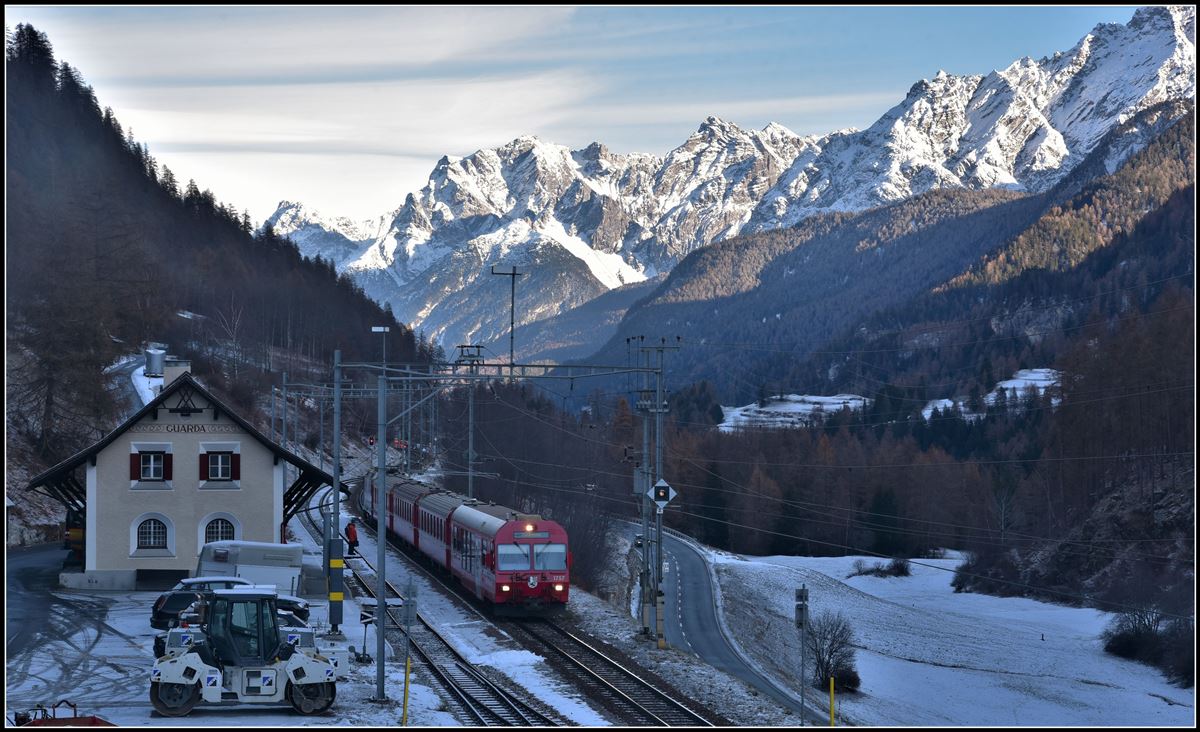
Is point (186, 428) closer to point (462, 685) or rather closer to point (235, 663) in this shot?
point (462, 685)

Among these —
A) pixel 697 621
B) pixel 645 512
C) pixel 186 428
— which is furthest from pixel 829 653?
pixel 186 428

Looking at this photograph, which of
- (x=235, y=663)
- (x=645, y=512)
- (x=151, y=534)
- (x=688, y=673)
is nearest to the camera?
(x=235, y=663)

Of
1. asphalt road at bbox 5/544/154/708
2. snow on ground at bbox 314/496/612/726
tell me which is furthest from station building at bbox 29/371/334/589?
snow on ground at bbox 314/496/612/726

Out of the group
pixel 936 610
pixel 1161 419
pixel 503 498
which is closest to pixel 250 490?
pixel 503 498

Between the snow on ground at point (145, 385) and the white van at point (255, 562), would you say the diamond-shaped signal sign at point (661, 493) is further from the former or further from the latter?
the snow on ground at point (145, 385)

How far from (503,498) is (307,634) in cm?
6199

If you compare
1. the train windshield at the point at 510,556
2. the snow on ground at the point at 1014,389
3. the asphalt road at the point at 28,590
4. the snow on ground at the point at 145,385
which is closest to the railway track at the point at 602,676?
the train windshield at the point at 510,556

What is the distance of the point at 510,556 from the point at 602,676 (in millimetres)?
9785

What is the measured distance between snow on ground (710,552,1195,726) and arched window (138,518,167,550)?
24.9m

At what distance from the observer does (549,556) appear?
142 ft

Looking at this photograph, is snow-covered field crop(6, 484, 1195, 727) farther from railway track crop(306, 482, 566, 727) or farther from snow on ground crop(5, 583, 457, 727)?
railway track crop(306, 482, 566, 727)

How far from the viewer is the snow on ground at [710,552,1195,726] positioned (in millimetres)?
55875

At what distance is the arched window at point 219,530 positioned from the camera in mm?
48969

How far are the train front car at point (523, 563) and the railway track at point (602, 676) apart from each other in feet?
2.53
